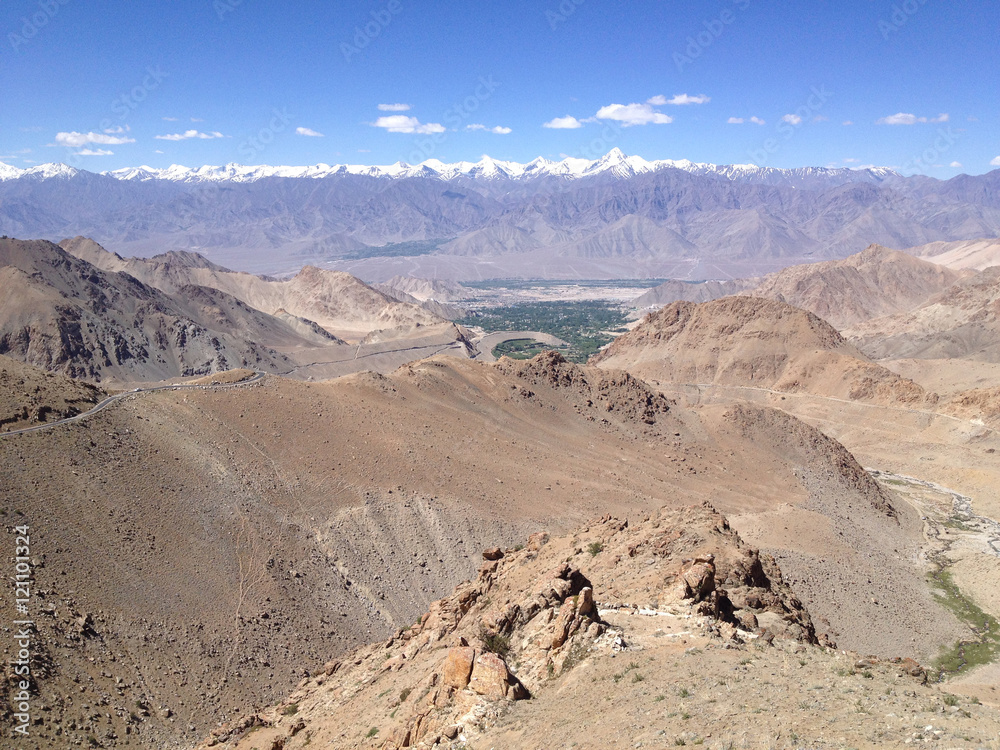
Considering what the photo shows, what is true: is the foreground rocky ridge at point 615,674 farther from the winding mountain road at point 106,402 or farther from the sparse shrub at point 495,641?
the winding mountain road at point 106,402

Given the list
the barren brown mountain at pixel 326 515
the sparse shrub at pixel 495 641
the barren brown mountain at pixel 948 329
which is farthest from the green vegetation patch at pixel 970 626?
the barren brown mountain at pixel 948 329

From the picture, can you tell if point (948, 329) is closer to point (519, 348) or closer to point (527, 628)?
point (519, 348)

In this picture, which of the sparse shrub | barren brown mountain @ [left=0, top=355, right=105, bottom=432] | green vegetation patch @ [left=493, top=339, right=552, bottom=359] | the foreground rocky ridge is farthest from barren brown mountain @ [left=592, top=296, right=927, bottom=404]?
barren brown mountain @ [left=0, top=355, right=105, bottom=432]

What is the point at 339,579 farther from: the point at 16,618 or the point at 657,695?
the point at 657,695

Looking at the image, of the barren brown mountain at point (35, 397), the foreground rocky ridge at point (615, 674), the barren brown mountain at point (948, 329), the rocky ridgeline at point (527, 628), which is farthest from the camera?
the barren brown mountain at point (948, 329)

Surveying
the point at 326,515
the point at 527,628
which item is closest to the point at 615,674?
the point at 527,628

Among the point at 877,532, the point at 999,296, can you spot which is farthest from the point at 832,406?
the point at 999,296

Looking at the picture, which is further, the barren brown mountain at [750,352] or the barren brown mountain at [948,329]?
the barren brown mountain at [948,329]
